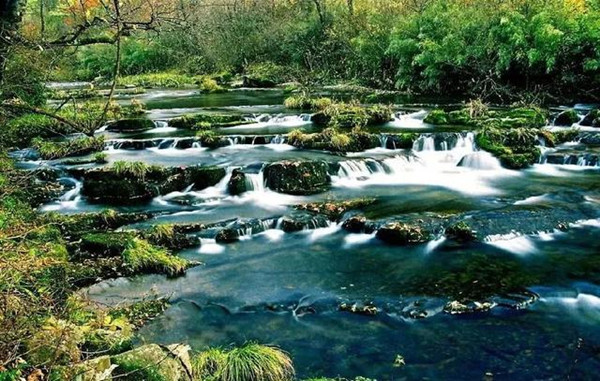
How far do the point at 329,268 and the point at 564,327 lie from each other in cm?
349

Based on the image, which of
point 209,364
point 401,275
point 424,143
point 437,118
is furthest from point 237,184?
point 437,118

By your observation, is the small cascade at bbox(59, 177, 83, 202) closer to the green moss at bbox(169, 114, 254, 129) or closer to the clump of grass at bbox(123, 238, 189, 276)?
the clump of grass at bbox(123, 238, 189, 276)

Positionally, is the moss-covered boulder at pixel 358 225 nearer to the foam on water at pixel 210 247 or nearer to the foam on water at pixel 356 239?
the foam on water at pixel 356 239

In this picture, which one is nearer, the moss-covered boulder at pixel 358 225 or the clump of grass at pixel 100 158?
the moss-covered boulder at pixel 358 225

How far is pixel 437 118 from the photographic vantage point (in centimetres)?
1842

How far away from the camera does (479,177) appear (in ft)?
45.8

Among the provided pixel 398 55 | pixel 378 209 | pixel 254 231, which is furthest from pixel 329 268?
pixel 398 55

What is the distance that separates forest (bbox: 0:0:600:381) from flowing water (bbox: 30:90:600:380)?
0.04 metres

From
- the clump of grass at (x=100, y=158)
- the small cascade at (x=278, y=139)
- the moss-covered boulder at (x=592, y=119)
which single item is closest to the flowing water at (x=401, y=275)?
the clump of grass at (x=100, y=158)

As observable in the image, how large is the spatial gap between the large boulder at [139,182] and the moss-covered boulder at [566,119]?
11561mm

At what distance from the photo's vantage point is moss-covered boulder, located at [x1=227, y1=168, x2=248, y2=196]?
12.9 m

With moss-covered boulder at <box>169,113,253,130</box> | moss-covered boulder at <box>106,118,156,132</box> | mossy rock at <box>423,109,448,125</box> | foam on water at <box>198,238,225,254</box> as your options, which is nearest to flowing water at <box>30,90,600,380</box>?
foam on water at <box>198,238,225,254</box>

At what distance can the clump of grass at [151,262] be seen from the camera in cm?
841

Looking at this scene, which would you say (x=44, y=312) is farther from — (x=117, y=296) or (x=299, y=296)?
(x=299, y=296)
